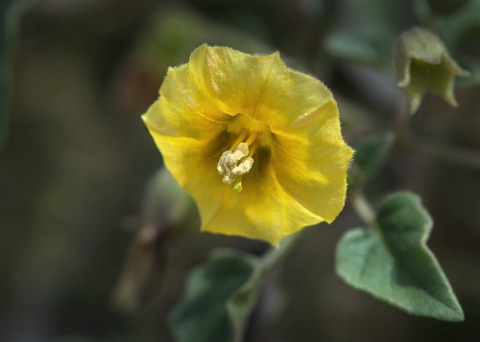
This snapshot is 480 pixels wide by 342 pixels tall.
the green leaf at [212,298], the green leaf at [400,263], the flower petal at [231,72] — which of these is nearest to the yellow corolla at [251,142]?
the flower petal at [231,72]

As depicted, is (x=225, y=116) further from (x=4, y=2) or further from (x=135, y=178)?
(x=135, y=178)

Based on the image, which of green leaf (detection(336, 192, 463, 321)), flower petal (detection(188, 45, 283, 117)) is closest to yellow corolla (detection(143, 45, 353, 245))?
flower petal (detection(188, 45, 283, 117))

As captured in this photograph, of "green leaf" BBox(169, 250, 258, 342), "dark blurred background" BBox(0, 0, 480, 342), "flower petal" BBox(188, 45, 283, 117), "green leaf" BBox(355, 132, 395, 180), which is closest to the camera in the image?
"flower petal" BBox(188, 45, 283, 117)

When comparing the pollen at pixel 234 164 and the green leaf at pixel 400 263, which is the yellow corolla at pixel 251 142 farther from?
the green leaf at pixel 400 263

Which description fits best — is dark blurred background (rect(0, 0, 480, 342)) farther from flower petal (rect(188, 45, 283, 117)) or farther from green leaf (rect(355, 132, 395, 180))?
flower petal (rect(188, 45, 283, 117))

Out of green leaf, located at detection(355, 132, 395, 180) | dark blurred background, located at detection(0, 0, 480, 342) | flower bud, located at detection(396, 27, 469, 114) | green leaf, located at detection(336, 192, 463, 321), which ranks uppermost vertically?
flower bud, located at detection(396, 27, 469, 114)

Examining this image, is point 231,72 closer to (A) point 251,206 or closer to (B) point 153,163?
(A) point 251,206
